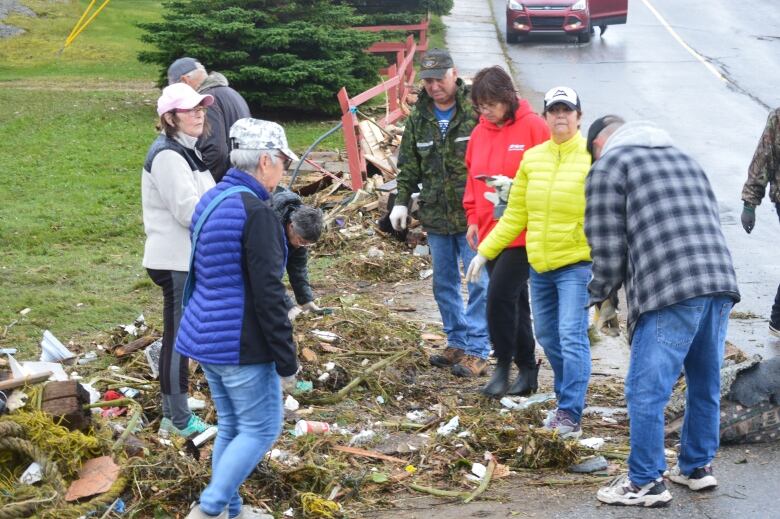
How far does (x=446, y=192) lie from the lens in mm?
7195

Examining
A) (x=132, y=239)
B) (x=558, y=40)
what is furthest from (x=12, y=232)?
(x=558, y=40)

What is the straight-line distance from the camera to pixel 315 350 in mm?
7172

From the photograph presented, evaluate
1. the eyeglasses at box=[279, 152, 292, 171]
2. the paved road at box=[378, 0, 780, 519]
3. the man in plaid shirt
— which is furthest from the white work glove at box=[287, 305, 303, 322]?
the man in plaid shirt

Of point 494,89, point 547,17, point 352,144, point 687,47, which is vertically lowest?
point 687,47

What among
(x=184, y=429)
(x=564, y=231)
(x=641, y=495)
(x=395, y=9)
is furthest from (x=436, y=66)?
(x=395, y=9)

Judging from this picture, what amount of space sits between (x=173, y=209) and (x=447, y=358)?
2.53 metres

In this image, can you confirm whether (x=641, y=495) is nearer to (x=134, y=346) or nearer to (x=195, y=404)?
(x=195, y=404)

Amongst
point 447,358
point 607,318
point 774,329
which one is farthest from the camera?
point 774,329

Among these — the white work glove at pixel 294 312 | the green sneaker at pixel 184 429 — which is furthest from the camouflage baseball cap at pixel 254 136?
the white work glove at pixel 294 312

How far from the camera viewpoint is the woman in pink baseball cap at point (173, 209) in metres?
5.54

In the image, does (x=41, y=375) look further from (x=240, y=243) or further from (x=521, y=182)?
(x=521, y=182)

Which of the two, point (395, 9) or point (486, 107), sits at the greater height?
point (486, 107)

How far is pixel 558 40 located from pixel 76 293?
67.5ft

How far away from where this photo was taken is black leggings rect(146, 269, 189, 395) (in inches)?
222
